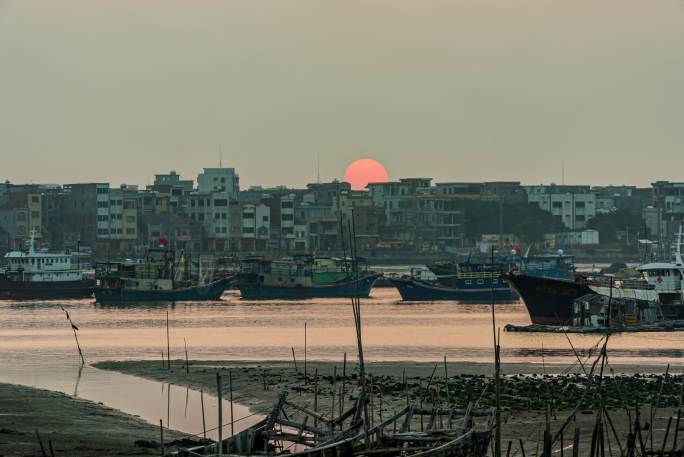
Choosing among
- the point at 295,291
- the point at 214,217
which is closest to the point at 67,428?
the point at 295,291

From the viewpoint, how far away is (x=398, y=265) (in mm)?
199125

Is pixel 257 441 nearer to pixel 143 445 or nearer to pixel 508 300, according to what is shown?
pixel 143 445

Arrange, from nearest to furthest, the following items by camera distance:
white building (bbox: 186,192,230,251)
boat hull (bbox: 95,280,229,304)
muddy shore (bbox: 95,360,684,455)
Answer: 1. muddy shore (bbox: 95,360,684,455)
2. boat hull (bbox: 95,280,229,304)
3. white building (bbox: 186,192,230,251)

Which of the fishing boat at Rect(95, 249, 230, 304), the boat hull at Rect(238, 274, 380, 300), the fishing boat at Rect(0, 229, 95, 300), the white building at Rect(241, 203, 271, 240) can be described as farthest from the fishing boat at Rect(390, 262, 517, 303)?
the white building at Rect(241, 203, 271, 240)

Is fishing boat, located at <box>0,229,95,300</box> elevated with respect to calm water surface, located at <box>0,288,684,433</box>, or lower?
elevated

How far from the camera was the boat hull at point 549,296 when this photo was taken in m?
71.3

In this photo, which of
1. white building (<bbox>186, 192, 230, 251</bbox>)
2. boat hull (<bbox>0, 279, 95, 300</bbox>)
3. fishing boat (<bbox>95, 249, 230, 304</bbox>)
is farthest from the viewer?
white building (<bbox>186, 192, 230, 251</bbox>)

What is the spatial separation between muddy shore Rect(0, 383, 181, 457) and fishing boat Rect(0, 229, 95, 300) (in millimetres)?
71635

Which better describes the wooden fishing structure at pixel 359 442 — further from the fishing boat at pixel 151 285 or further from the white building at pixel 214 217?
the white building at pixel 214 217

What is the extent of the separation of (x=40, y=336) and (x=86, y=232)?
121590 mm

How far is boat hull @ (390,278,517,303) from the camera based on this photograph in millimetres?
115875

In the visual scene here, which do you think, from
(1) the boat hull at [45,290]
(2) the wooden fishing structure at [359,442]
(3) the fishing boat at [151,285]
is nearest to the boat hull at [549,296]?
(3) the fishing boat at [151,285]

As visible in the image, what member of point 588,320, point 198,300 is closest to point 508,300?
point 198,300

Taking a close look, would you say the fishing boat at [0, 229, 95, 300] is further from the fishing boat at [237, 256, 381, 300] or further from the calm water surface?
the fishing boat at [237, 256, 381, 300]
